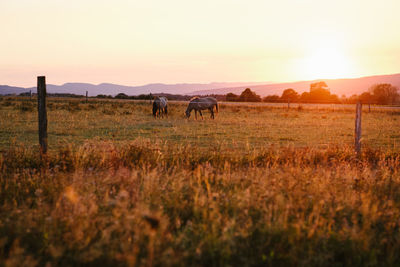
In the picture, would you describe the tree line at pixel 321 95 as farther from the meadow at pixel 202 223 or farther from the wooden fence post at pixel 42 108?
the meadow at pixel 202 223

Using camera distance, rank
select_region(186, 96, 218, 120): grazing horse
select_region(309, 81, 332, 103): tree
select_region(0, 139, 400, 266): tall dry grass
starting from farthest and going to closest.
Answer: select_region(309, 81, 332, 103): tree → select_region(186, 96, 218, 120): grazing horse → select_region(0, 139, 400, 266): tall dry grass

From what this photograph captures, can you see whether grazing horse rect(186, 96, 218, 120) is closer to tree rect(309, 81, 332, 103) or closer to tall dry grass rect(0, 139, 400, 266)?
tall dry grass rect(0, 139, 400, 266)

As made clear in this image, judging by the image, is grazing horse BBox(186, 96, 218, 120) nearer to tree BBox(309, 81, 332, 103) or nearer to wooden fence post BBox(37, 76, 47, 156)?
wooden fence post BBox(37, 76, 47, 156)

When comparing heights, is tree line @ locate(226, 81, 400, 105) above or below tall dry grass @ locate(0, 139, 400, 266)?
above

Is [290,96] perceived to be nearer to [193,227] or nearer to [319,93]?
[319,93]

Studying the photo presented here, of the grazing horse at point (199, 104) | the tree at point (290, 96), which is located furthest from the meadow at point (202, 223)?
the tree at point (290, 96)

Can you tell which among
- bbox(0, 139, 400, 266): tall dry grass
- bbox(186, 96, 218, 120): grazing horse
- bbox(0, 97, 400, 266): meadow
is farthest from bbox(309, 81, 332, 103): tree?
bbox(0, 139, 400, 266): tall dry grass

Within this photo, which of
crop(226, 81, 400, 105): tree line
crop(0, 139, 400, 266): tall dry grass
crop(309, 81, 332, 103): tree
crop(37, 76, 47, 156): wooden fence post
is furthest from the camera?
crop(309, 81, 332, 103): tree

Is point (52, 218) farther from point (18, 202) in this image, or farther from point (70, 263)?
point (18, 202)

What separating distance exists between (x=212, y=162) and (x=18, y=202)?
397 centimetres

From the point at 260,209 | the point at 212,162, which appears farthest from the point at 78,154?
the point at 260,209

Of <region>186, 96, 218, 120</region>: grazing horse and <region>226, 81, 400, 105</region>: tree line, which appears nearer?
<region>186, 96, 218, 120</region>: grazing horse

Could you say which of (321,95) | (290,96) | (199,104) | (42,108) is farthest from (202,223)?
(321,95)

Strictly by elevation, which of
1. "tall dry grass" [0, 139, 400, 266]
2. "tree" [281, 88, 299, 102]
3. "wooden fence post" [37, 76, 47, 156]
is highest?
"tree" [281, 88, 299, 102]
